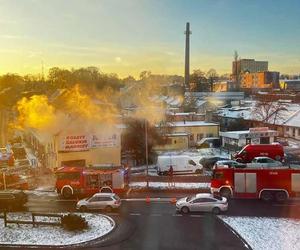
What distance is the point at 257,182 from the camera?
88.8 feet

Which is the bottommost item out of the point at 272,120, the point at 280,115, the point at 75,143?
the point at 75,143

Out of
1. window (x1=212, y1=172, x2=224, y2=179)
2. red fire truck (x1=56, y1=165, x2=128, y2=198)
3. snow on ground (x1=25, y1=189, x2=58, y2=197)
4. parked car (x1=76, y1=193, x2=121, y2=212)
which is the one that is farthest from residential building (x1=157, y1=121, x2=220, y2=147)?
parked car (x1=76, y1=193, x2=121, y2=212)

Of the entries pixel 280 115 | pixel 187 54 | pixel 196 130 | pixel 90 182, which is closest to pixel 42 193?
pixel 90 182

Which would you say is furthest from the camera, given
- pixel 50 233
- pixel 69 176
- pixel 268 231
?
pixel 69 176

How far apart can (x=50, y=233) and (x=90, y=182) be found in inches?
341

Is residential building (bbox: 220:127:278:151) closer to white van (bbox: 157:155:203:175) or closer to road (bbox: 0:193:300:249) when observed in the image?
white van (bbox: 157:155:203:175)

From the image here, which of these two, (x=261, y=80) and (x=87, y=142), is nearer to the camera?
(x=87, y=142)

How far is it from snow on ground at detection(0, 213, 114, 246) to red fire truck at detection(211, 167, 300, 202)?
881 centimetres

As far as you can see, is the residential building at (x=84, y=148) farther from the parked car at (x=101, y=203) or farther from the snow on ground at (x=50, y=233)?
the snow on ground at (x=50, y=233)

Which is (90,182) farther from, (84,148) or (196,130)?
(196,130)

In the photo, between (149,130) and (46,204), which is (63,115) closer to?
(149,130)

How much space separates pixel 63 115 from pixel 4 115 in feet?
143

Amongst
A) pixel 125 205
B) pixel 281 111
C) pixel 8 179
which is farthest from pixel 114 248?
pixel 281 111

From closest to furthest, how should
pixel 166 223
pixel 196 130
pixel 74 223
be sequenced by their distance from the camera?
pixel 74 223
pixel 166 223
pixel 196 130
